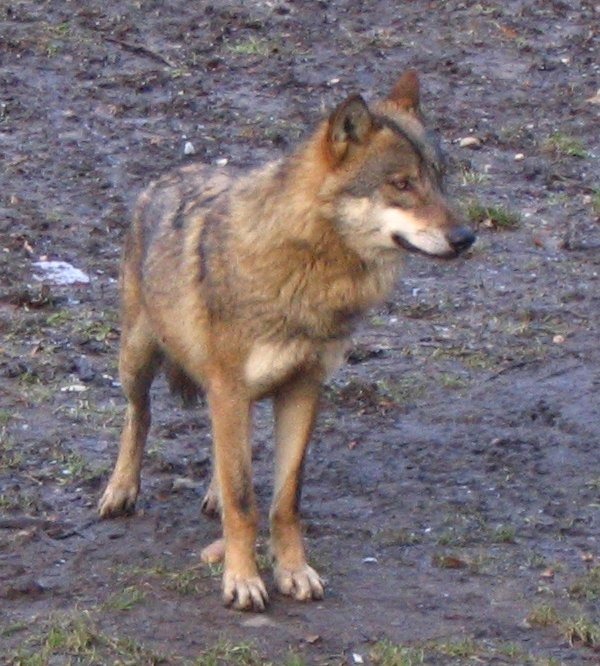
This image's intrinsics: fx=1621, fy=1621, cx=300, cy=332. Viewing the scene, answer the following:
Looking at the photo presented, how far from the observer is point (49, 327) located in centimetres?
858

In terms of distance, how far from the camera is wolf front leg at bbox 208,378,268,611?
19.4 feet

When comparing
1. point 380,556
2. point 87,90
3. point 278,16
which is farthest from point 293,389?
point 278,16

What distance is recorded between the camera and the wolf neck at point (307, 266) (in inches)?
230

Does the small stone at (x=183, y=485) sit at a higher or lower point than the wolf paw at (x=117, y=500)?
lower

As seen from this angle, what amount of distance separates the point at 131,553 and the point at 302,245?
57.2 inches

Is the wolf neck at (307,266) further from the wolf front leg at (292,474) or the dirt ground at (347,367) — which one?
the dirt ground at (347,367)

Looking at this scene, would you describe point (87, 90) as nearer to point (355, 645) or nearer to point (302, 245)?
point (302, 245)

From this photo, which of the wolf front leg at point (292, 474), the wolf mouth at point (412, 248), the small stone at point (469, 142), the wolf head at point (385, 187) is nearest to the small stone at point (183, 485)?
the wolf front leg at point (292, 474)

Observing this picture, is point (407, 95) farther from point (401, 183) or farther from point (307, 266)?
point (307, 266)

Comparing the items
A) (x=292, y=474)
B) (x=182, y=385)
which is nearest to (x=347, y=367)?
(x=182, y=385)

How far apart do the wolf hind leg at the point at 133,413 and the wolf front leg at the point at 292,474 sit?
0.84 meters

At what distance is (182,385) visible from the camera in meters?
6.78

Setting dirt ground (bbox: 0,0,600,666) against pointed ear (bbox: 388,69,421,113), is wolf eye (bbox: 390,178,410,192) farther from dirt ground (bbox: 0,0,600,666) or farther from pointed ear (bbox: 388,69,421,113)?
dirt ground (bbox: 0,0,600,666)

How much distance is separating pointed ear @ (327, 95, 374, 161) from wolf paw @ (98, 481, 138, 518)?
181cm
